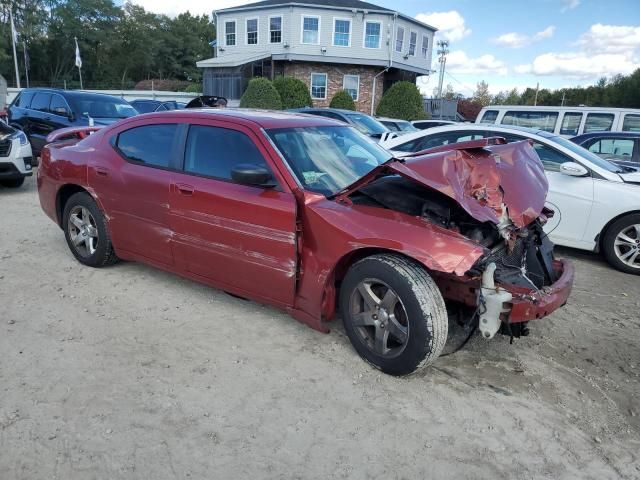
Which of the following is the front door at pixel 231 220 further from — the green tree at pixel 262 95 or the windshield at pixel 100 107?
the green tree at pixel 262 95

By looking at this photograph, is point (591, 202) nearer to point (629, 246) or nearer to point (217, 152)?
point (629, 246)

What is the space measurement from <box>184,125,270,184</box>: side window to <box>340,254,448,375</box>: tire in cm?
115

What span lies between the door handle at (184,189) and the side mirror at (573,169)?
4329 mm

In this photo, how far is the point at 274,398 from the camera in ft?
9.77

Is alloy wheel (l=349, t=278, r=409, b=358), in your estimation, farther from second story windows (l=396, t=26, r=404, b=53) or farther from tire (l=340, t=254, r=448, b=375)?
second story windows (l=396, t=26, r=404, b=53)

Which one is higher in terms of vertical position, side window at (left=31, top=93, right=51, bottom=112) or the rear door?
side window at (left=31, top=93, right=51, bottom=112)

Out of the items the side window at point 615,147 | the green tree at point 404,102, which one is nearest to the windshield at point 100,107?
the side window at point 615,147

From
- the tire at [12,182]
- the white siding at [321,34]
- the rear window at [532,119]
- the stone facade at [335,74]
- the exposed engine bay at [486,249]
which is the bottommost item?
the tire at [12,182]

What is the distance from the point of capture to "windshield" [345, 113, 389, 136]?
12.0 m

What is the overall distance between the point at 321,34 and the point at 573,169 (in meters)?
27.9

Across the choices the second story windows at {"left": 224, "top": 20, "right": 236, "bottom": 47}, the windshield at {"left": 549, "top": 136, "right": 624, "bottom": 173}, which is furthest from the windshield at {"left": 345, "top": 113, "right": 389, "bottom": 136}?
the second story windows at {"left": 224, "top": 20, "right": 236, "bottom": 47}

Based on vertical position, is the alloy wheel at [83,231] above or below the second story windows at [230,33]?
below

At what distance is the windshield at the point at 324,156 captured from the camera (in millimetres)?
3582

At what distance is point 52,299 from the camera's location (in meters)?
4.26
